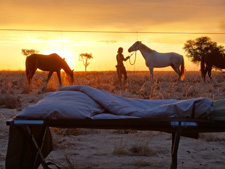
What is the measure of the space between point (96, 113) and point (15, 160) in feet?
2.23

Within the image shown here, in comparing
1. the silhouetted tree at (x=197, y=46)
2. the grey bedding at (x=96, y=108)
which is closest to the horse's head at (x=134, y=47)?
the grey bedding at (x=96, y=108)

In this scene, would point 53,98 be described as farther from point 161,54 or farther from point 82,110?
point 161,54

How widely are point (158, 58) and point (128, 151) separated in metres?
14.0

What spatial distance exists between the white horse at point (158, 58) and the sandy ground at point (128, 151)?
11779mm

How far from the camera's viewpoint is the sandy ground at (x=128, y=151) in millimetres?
3553

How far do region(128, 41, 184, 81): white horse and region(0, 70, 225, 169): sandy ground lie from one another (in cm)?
1178

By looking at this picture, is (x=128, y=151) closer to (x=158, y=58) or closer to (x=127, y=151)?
(x=127, y=151)

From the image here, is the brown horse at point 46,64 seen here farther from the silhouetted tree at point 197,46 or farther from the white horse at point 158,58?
the silhouetted tree at point 197,46

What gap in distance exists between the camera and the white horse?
1700 centimetres

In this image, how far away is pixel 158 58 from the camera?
1775cm

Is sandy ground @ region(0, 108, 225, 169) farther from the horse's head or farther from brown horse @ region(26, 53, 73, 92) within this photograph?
the horse's head

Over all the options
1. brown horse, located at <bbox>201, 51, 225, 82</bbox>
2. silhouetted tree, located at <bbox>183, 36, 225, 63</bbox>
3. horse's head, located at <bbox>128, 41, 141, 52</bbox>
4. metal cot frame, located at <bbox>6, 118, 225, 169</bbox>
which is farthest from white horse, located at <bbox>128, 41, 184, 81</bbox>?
silhouetted tree, located at <bbox>183, 36, 225, 63</bbox>

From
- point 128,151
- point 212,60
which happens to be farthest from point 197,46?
point 128,151

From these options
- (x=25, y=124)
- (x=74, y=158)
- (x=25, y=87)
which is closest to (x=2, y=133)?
(x=74, y=158)
